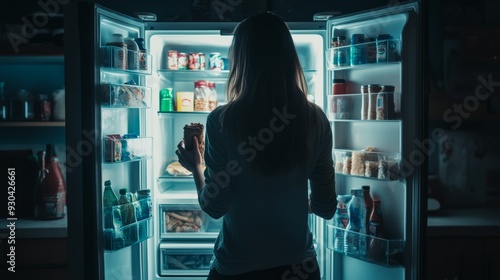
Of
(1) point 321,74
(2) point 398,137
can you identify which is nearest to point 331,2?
(1) point 321,74

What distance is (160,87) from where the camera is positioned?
2232 mm

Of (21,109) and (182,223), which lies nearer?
(182,223)

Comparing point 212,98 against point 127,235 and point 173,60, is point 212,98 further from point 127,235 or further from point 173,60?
point 127,235

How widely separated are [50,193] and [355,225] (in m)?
1.54

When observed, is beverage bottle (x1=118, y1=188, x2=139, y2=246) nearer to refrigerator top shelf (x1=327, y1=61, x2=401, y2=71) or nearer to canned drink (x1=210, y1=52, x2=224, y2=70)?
canned drink (x1=210, y1=52, x2=224, y2=70)

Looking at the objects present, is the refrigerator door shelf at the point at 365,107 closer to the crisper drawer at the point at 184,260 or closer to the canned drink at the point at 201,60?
the canned drink at the point at 201,60

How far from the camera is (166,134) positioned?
2289 millimetres

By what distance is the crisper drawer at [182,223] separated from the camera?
217 cm

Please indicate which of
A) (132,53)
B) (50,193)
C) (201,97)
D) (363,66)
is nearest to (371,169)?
(363,66)

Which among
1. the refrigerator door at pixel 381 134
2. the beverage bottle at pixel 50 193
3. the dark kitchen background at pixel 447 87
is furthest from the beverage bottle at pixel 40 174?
the refrigerator door at pixel 381 134

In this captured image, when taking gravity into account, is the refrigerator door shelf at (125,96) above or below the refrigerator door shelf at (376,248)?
above

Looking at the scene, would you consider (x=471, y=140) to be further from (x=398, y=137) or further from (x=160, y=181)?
(x=160, y=181)

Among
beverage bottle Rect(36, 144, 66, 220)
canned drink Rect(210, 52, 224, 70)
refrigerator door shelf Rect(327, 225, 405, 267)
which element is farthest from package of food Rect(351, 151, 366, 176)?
beverage bottle Rect(36, 144, 66, 220)

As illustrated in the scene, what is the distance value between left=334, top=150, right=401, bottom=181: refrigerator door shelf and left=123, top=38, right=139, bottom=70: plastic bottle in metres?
0.96
